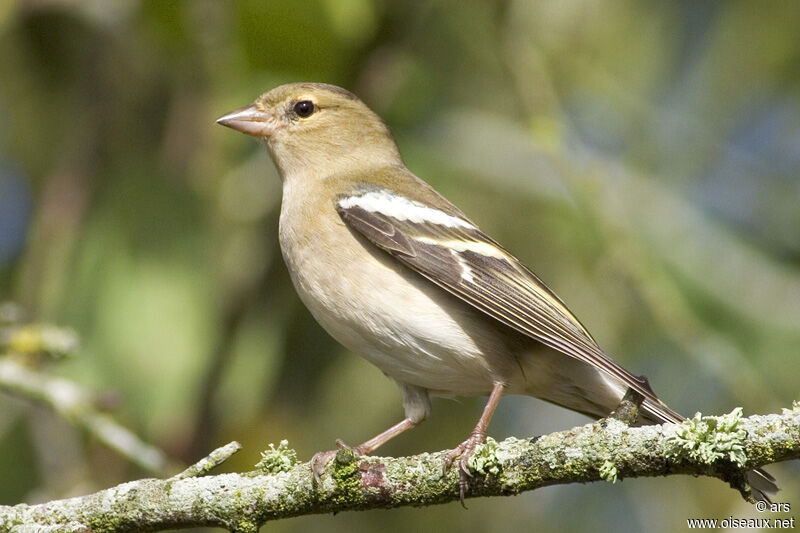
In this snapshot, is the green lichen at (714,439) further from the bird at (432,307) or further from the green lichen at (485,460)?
the bird at (432,307)

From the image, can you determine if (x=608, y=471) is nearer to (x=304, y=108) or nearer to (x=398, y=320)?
(x=398, y=320)

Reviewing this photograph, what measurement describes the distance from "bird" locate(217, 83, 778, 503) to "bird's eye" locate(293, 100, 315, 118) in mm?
723

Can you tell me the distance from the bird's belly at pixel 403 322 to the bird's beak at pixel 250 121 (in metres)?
1.13

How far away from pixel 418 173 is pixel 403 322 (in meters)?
1.39

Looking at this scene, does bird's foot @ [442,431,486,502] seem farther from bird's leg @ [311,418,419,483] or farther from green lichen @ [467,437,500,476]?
bird's leg @ [311,418,419,483]

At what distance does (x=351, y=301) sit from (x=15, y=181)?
10.3 ft

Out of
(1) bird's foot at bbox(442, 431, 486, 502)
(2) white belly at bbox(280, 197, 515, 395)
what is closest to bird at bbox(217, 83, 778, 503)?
(2) white belly at bbox(280, 197, 515, 395)

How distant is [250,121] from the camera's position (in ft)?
17.7

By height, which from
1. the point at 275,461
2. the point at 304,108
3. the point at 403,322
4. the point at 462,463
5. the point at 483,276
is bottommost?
the point at 462,463

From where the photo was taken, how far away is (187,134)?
19.6 ft

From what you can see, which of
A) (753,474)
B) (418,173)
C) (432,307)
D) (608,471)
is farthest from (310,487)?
(418,173)

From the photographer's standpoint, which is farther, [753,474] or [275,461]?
[753,474]

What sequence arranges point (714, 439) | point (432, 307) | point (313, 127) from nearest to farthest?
point (714, 439)
point (432, 307)
point (313, 127)

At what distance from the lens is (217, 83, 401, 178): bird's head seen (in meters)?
5.43
